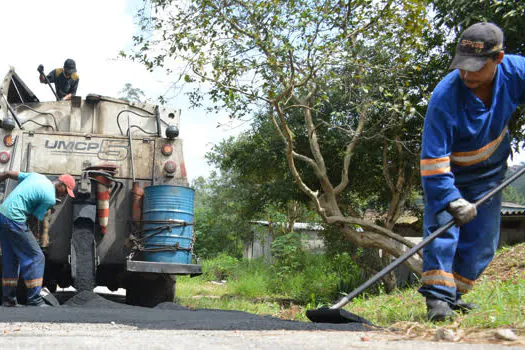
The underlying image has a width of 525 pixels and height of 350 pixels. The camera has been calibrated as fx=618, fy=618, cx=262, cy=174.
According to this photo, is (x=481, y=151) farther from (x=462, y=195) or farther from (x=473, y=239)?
(x=473, y=239)

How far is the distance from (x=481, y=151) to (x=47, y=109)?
195 inches

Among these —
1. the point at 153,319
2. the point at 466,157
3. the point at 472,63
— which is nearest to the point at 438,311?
the point at 466,157

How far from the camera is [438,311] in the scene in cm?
340

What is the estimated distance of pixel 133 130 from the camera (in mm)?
6965

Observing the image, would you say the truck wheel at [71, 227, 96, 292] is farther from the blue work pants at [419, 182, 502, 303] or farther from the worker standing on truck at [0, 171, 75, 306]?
the blue work pants at [419, 182, 502, 303]

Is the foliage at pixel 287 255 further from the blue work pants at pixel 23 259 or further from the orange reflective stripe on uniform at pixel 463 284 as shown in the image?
the orange reflective stripe on uniform at pixel 463 284

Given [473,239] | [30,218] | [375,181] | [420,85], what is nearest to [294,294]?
[375,181]

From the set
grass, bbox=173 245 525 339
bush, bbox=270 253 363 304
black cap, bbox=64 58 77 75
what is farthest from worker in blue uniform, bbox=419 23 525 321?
bush, bbox=270 253 363 304

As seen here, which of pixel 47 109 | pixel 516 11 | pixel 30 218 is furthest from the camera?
pixel 516 11

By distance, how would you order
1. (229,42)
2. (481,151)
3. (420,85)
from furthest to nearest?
(420,85) < (229,42) < (481,151)

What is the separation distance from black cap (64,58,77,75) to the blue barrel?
2.79 meters

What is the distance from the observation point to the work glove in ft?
11.6

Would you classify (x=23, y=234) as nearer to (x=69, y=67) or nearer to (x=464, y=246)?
(x=69, y=67)

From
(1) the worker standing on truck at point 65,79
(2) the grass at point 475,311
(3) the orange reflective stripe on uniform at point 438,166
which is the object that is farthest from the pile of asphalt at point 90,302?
(1) the worker standing on truck at point 65,79
